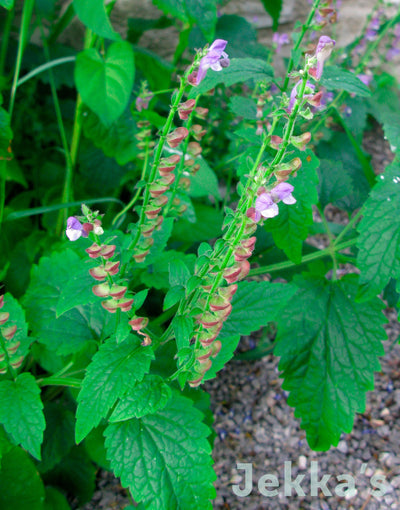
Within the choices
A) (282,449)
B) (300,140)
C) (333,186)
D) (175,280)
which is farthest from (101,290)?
(282,449)

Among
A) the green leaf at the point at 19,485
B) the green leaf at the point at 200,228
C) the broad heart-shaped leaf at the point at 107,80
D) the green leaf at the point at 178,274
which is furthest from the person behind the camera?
the green leaf at the point at 200,228

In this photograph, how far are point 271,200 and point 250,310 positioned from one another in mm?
410

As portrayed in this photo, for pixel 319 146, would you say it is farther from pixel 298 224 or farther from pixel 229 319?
pixel 229 319

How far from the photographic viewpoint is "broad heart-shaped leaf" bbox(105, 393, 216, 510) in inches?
36.5

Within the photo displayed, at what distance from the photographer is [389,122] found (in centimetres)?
129

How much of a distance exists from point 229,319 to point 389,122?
26.4 inches

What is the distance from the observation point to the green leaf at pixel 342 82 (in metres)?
0.98

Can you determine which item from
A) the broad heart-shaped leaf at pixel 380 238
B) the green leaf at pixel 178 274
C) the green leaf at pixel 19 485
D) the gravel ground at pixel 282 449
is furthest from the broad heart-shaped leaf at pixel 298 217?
the green leaf at pixel 19 485

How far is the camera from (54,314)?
1178 millimetres

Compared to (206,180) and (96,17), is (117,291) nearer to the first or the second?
(206,180)

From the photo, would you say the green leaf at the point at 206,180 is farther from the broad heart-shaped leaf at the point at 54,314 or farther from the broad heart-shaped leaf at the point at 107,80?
the broad heart-shaped leaf at the point at 54,314

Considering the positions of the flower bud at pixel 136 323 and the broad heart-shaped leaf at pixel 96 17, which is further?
the broad heart-shaped leaf at pixel 96 17

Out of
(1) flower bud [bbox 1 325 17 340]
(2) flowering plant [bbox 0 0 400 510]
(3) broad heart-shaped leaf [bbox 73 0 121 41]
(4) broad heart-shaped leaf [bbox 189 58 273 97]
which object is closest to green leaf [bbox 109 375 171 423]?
(2) flowering plant [bbox 0 0 400 510]

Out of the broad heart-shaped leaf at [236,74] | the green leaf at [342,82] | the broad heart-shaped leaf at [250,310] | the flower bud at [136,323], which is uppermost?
the green leaf at [342,82]
